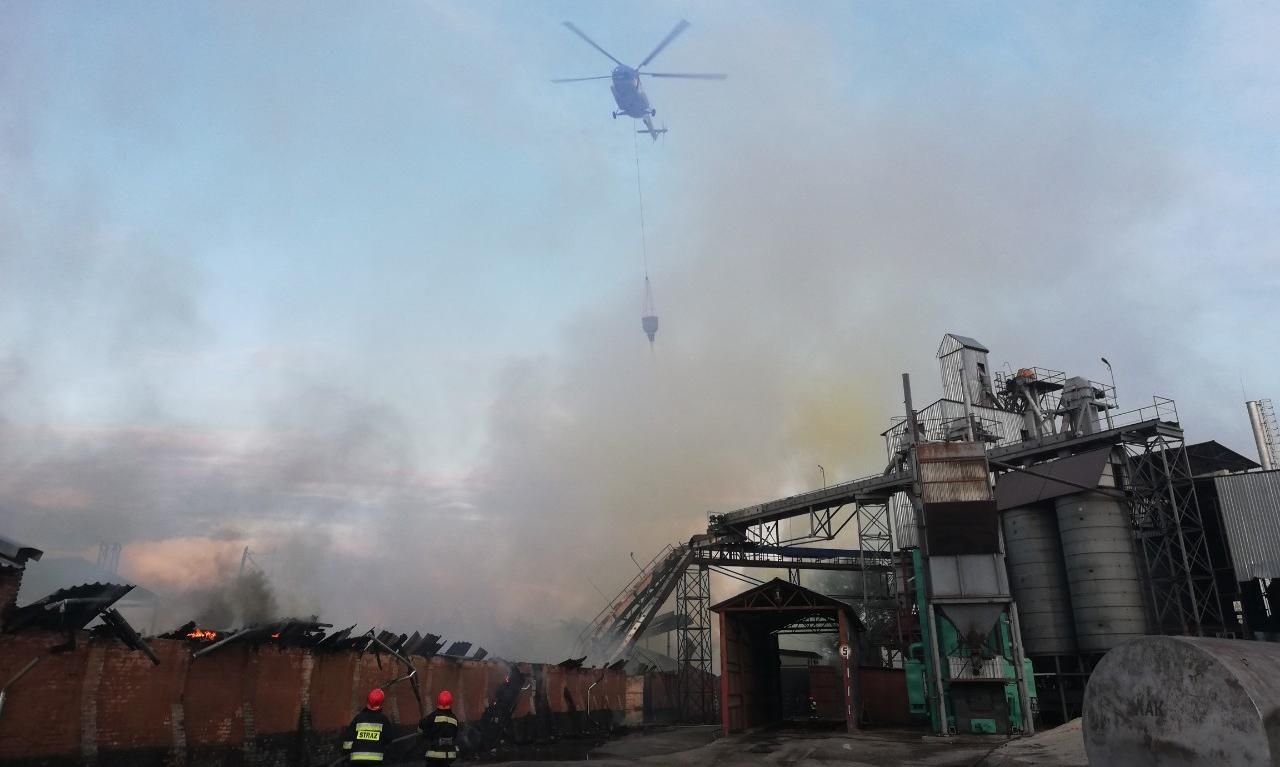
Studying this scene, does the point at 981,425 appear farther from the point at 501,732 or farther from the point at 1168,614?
the point at 501,732

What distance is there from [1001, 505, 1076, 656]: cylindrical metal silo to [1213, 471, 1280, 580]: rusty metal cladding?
248 inches

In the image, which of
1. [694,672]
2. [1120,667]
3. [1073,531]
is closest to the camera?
[1120,667]

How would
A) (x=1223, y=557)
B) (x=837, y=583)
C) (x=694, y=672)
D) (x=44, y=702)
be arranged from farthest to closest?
(x=837, y=583) < (x=694, y=672) < (x=1223, y=557) < (x=44, y=702)

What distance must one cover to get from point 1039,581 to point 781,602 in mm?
13197

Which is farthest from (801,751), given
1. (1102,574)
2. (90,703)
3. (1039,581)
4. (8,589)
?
(8,589)

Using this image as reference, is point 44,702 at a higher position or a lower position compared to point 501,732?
higher

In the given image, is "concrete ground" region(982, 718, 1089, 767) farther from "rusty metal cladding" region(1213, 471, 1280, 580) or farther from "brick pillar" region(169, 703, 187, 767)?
"brick pillar" region(169, 703, 187, 767)

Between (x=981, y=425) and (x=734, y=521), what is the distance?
14965 millimetres

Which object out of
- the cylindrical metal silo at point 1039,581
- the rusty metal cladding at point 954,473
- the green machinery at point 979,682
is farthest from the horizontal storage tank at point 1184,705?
the cylindrical metal silo at point 1039,581

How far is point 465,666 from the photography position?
2388cm

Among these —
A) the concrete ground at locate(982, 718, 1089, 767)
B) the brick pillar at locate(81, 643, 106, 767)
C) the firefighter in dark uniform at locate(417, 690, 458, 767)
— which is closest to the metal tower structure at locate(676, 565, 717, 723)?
the concrete ground at locate(982, 718, 1089, 767)

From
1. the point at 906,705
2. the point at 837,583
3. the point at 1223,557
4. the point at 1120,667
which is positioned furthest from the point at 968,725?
the point at 837,583

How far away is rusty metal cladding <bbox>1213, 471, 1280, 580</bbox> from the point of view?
27438 millimetres

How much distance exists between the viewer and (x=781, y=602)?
1114 inches
